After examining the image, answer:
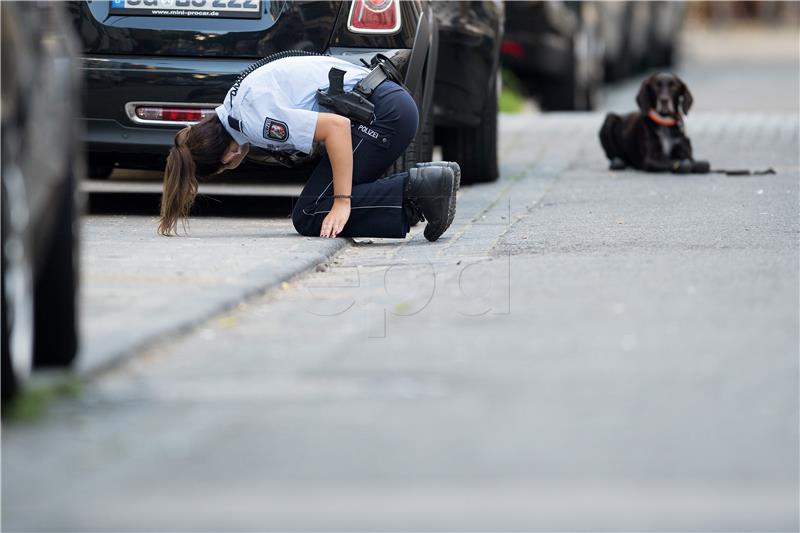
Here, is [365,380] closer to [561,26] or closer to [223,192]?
[223,192]

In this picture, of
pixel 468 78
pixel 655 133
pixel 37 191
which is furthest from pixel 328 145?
pixel 655 133

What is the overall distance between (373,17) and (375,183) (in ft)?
2.87

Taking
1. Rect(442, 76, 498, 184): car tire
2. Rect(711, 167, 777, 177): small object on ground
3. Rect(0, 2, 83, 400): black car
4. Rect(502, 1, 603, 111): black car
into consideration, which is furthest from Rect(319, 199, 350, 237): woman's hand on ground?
Rect(502, 1, 603, 111): black car

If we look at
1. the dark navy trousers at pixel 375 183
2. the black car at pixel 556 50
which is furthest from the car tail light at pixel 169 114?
the black car at pixel 556 50

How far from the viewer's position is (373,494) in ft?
11.7

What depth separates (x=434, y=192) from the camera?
7547mm

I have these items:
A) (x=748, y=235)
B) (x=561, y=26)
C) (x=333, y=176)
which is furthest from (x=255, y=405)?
(x=561, y=26)

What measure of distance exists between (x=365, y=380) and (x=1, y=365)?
37.8 inches

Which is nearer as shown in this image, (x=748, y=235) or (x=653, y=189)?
(x=748, y=235)

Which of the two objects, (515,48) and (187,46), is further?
(515,48)

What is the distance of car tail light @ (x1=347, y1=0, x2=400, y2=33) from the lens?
8.02m

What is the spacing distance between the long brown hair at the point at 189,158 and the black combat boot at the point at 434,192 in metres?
0.83

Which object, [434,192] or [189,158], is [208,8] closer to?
[189,158]

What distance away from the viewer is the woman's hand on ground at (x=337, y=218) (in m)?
7.57
